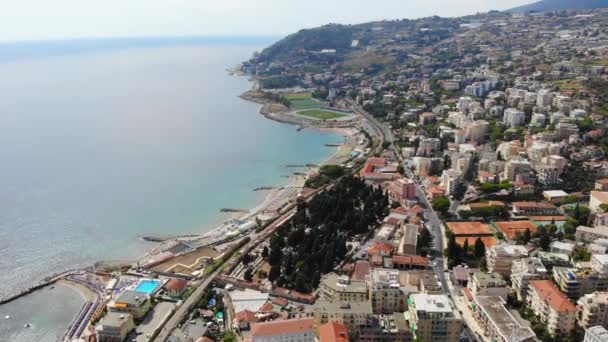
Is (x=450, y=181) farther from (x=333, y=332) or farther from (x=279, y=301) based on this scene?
(x=333, y=332)

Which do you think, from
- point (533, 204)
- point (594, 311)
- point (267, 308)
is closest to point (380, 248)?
point (267, 308)

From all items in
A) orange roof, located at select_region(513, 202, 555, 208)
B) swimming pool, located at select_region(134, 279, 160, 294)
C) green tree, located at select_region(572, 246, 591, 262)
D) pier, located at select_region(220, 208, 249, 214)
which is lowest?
pier, located at select_region(220, 208, 249, 214)

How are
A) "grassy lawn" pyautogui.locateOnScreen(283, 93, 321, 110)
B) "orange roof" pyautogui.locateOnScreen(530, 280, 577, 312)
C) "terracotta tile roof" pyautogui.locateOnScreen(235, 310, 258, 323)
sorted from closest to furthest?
"orange roof" pyautogui.locateOnScreen(530, 280, 577, 312) < "terracotta tile roof" pyautogui.locateOnScreen(235, 310, 258, 323) < "grassy lawn" pyautogui.locateOnScreen(283, 93, 321, 110)

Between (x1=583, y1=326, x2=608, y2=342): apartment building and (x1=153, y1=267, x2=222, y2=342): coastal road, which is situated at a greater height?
(x1=583, y1=326, x2=608, y2=342): apartment building

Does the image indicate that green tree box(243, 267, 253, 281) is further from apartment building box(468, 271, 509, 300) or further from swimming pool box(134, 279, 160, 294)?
apartment building box(468, 271, 509, 300)

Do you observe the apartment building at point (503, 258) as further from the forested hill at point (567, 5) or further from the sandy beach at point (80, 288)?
the forested hill at point (567, 5)

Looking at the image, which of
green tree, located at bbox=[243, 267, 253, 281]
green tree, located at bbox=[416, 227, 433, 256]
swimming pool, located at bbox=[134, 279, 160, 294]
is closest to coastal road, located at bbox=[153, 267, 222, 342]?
green tree, located at bbox=[243, 267, 253, 281]

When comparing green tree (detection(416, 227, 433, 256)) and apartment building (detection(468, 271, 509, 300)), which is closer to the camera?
apartment building (detection(468, 271, 509, 300))
